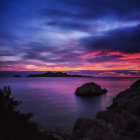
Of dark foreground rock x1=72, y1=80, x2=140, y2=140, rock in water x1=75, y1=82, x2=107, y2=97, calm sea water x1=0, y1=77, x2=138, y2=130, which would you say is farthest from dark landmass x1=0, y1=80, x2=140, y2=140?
rock in water x1=75, y1=82, x2=107, y2=97

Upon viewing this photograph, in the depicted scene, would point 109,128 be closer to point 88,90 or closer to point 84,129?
point 84,129

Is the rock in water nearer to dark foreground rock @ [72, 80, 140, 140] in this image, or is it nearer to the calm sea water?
the calm sea water

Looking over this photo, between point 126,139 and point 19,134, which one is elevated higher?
point 19,134

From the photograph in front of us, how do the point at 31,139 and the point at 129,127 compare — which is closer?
the point at 31,139

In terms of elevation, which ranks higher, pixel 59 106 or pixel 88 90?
pixel 88 90

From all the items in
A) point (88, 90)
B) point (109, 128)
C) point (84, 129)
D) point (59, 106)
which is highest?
point (109, 128)

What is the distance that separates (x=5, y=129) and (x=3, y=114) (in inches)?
73.1

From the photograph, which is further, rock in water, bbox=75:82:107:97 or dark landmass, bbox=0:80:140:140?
rock in water, bbox=75:82:107:97

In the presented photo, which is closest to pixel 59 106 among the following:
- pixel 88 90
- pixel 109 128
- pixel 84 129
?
pixel 88 90

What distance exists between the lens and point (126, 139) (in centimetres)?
793

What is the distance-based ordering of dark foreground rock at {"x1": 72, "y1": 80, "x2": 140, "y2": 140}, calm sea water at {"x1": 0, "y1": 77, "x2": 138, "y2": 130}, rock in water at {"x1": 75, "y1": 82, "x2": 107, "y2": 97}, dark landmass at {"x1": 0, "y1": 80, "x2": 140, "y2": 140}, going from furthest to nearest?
rock in water at {"x1": 75, "y1": 82, "x2": 107, "y2": 97} → calm sea water at {"x1": 0, "y1": 77, "x2": 138, "y2": 130} → dark foreground rock at {"x1": 72, "y1": 80, "x2": 140, "y2": 140} → dark landmass at {"x1": 0, "y1": 80, "x2": 140, "y2": 140}

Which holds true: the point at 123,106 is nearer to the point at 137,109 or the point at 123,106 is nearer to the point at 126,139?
the point at 137,109

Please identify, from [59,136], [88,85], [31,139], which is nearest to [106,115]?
[59,136]

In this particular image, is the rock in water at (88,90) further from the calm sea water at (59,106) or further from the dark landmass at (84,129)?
the dark landmass at (84,129)
